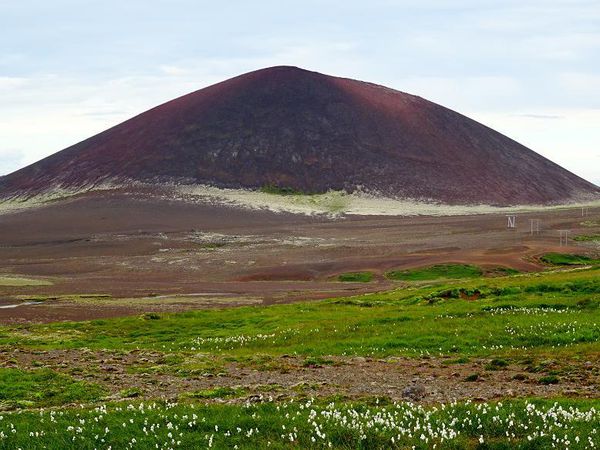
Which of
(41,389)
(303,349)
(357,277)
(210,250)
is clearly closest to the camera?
(41,389)

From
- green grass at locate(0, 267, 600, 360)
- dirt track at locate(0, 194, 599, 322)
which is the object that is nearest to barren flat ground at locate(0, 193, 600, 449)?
green grass at locate(0, 267, 600, 360)

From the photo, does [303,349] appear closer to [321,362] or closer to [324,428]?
[321,362]

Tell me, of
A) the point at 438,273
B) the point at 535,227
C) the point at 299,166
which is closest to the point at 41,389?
the point at 438,273

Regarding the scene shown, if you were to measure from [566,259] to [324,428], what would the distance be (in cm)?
7635

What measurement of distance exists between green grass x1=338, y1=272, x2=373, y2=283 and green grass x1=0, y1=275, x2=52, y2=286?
3175 centimetres

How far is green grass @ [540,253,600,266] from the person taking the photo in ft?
265

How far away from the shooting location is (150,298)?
62.9 m

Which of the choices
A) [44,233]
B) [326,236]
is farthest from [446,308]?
[44,233]

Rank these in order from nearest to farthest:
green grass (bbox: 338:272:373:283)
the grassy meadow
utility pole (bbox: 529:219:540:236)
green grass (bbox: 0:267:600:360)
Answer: the grassy meadow, green grass (bbox: 0:267:600:360), green grass (bbox: 338:272:373:283), utility pole (bbox: 529:219:540:236)

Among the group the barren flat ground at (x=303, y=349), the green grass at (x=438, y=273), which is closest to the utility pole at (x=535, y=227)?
the barren flat ground at (x=303, y=349)

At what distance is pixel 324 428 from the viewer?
41.0ft

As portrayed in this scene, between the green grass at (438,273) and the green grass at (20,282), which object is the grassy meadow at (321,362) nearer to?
the green grass at (438,273)

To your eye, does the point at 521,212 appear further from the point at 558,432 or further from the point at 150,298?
the point at 558,432

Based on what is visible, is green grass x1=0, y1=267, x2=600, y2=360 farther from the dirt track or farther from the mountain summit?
the mountain summit
